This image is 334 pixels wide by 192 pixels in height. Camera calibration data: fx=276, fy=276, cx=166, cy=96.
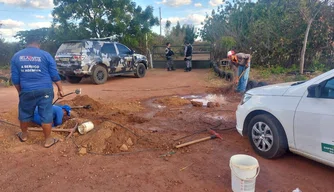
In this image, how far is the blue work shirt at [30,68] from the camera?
167 inches

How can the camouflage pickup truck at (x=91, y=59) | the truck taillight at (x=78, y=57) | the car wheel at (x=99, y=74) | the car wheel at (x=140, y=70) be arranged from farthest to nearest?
the car wheel at (x=140, y=70), the car wheel at (x=99, y=74), the camouflage pickup truck at (x=91, y=59), the truck taillight at (x=78, y=57)

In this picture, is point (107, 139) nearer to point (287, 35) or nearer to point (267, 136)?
point (267, 136)

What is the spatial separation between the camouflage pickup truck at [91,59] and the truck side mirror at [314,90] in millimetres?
9079

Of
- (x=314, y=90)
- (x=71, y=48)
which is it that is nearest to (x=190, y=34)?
(x=71, y=48)

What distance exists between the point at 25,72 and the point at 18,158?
51.6 inches

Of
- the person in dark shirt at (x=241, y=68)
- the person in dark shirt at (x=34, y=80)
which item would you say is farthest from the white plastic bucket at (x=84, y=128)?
the person in dark shirt at (x=241, y=68)

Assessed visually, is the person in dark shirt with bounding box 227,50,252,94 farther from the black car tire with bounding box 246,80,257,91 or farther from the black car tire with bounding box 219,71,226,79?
the black car tire with bounding box 219,71,226,79

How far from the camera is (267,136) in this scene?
3.92 meters

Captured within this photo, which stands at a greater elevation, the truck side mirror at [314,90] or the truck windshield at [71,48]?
the truck windshield at [71,48]

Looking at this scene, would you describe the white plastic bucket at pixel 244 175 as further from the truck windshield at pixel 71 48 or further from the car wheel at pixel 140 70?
the car wheel at pixel 140 70

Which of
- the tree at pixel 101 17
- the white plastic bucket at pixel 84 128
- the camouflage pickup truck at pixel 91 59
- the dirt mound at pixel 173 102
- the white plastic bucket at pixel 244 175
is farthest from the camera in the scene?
the tree at pixel 101 17

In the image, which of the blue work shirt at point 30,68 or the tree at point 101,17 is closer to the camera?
the blue work shirt at point 30,68

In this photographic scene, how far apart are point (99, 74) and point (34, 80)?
24.5ft

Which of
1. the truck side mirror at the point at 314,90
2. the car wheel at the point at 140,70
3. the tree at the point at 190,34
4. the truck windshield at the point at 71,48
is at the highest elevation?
the tree at the point at 190,34
